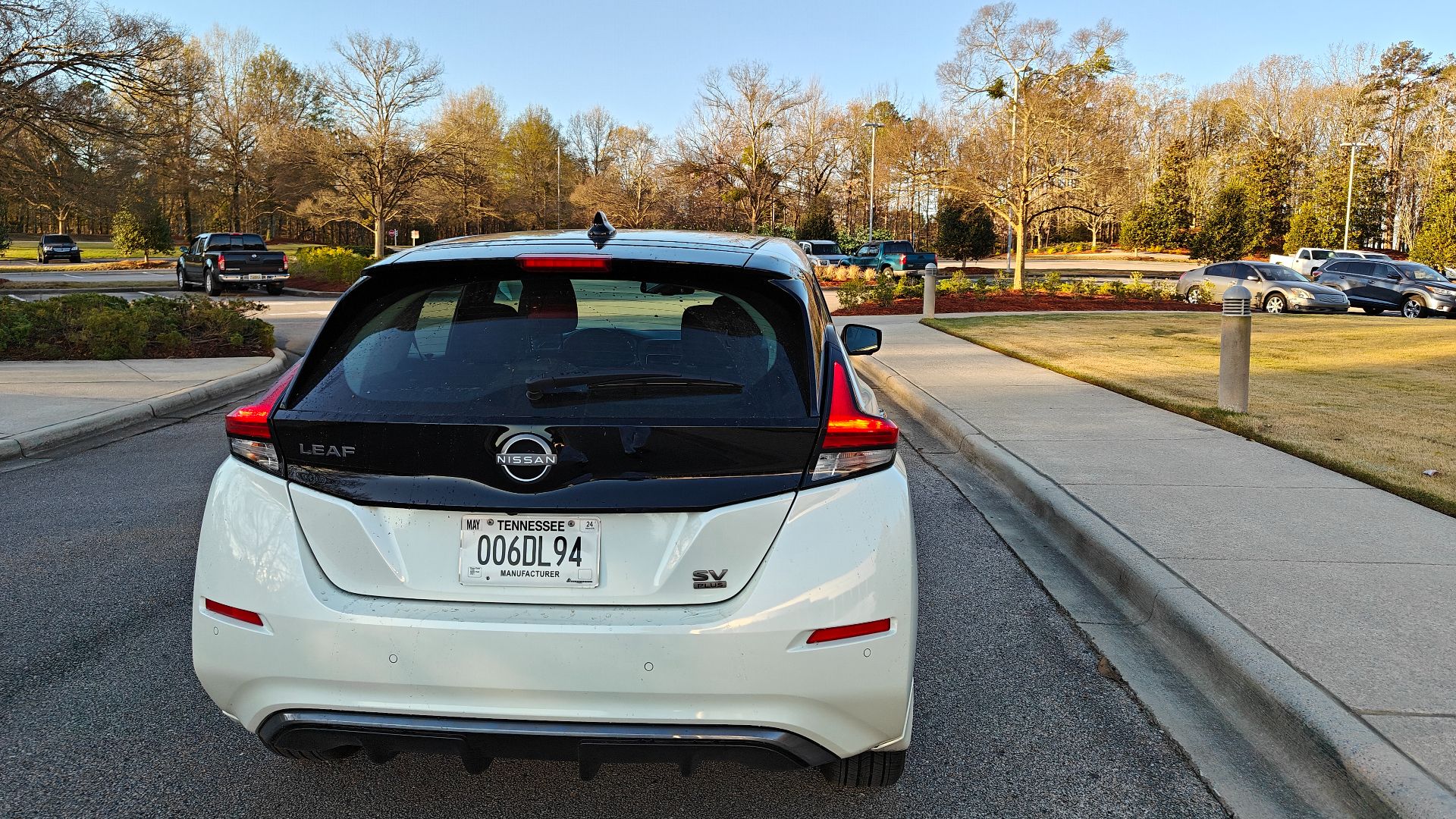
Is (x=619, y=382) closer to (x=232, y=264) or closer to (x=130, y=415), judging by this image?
(x=130, y=415)

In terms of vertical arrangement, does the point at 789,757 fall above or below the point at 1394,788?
above

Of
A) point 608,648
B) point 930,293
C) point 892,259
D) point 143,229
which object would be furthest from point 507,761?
point 143,229

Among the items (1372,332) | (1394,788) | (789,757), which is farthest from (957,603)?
(1372,332)

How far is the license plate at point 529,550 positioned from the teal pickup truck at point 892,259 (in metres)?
39.4

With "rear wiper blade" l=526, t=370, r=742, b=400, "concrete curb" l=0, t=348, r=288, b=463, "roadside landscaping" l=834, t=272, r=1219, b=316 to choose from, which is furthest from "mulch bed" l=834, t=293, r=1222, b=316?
"rear wiper blade" l=526, t=370, r=742, b=400

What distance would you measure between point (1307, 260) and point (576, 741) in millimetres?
45180

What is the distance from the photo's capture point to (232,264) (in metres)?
31.1

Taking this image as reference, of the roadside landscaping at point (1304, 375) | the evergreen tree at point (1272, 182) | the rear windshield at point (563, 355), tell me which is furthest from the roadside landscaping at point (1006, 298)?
the evergreen tree at point (1272, 182)

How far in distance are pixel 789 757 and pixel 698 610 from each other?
1.47 feet

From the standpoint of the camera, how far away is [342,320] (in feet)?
10.3

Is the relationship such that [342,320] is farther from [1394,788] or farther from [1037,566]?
[1037,566]

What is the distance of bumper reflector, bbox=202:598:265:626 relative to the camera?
9.13 feet

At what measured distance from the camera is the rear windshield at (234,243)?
32.3 meters

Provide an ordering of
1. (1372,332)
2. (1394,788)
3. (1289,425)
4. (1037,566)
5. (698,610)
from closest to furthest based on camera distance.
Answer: (698,610)
(1394,788)
(1037,566)
(1289,425)
(1372,332)
